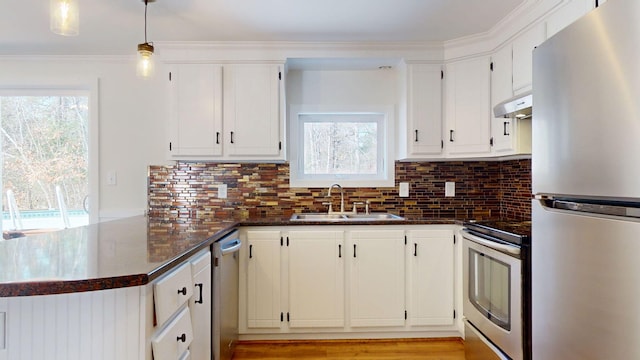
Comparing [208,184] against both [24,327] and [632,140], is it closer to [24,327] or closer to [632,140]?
[24,327]

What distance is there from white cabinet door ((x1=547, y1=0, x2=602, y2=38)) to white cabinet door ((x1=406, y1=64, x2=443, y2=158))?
0.86m

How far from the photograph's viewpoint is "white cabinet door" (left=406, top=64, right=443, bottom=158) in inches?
110

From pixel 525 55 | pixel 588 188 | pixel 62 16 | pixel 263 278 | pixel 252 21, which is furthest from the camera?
pixel 263 278

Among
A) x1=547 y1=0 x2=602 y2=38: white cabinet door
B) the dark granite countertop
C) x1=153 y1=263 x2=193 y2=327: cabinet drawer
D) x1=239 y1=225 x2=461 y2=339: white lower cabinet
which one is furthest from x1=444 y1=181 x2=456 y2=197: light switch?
x1=153 y1=263 x2=193 y2=327: cabinet drawer

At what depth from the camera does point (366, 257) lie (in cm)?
254

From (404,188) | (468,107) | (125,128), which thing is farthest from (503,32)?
(125,128)

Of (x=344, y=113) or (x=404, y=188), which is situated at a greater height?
(x=344, y=113)

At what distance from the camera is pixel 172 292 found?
4.16ft

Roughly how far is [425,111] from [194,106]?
1.79 meters

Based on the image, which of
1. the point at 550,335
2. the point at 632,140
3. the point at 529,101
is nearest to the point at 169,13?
the point at 529,101

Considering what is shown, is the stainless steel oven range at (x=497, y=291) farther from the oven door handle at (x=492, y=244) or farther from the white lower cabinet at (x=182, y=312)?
the white lower cabinet at (x=182, y=312)

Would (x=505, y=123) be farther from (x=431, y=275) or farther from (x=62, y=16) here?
(x=62, y=16)

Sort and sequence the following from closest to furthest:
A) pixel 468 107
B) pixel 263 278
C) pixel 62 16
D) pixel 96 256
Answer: pixel 96 256
pixel 62 16
pixel 263 278
pixel 468 107

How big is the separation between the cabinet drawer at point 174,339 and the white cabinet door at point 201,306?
0.14 m
